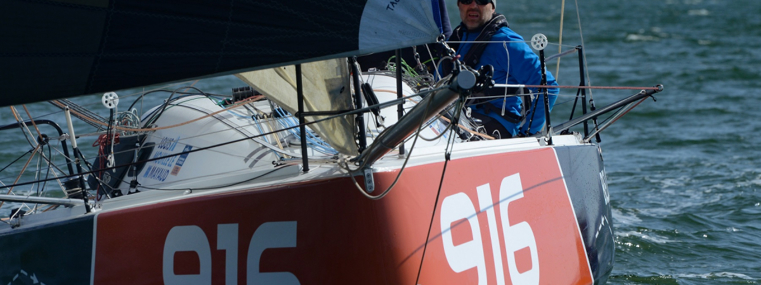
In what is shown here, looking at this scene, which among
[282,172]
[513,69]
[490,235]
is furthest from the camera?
[513,69]

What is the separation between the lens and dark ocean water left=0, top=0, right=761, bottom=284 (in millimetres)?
5109

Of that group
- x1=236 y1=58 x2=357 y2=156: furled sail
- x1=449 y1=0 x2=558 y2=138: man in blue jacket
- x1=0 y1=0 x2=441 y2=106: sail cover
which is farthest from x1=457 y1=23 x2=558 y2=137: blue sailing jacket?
x1=0 y1=0 x2=441 y2=106: sail cover

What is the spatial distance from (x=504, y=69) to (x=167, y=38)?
2.21 meters

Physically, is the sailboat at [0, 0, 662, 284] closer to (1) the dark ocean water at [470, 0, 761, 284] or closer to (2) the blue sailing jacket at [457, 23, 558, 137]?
(2) the blue sailing jacket at [457, 23, 558, 137]

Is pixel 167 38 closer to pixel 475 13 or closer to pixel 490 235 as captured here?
pixel 490 235

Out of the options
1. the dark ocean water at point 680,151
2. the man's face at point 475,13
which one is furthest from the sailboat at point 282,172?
the man's face at point 475,13

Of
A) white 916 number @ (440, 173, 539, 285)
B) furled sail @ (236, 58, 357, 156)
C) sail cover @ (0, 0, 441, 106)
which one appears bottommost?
white 916 number @ (440, 173, 539, 285)

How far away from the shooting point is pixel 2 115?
915cm

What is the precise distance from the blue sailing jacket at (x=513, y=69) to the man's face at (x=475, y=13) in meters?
0.15

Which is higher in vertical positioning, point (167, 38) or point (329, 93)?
point (167, 38)

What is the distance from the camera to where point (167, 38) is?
2.65 metres

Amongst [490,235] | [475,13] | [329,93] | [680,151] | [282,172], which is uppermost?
[475,13]

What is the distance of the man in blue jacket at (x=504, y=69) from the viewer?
4.35 meters

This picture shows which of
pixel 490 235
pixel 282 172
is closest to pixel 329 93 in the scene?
pixel 282 172
